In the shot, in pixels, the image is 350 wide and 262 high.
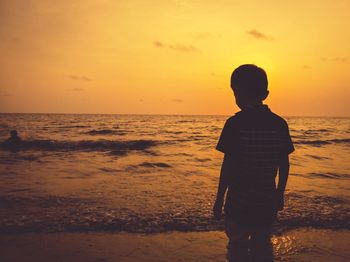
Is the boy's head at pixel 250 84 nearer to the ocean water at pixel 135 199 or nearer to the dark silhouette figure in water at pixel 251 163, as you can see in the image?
the dark silhouette figure in water at pixel 251 163

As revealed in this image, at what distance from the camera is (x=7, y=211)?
6.19 metres

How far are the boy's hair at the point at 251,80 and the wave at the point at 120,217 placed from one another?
3359mm

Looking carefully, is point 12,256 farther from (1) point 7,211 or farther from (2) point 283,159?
(2) point 283,159

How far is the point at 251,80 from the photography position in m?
2.56

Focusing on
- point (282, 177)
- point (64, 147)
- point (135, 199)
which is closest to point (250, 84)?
point (282, 177)

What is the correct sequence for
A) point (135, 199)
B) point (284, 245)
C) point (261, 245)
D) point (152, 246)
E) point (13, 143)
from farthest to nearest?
point (13, 143)
point (135, 199)
point (284, 245)
point (152, 246)
point (261, 245)

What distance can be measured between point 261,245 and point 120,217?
3.70 metres

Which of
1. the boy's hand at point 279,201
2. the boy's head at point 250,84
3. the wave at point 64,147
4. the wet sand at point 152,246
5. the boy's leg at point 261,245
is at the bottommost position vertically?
the wave at point 64,147

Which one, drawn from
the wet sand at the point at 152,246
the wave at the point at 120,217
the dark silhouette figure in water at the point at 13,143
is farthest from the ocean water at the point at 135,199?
the dark silhouette figure in water at the point at 13,143

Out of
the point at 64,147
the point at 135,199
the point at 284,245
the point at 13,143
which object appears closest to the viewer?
the point at 284,245

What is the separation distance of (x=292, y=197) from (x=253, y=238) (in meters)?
5.35

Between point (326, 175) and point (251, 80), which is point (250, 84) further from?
point (326, 175)

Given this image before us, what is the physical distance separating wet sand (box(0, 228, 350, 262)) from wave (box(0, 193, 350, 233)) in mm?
279

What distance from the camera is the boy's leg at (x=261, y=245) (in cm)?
262
